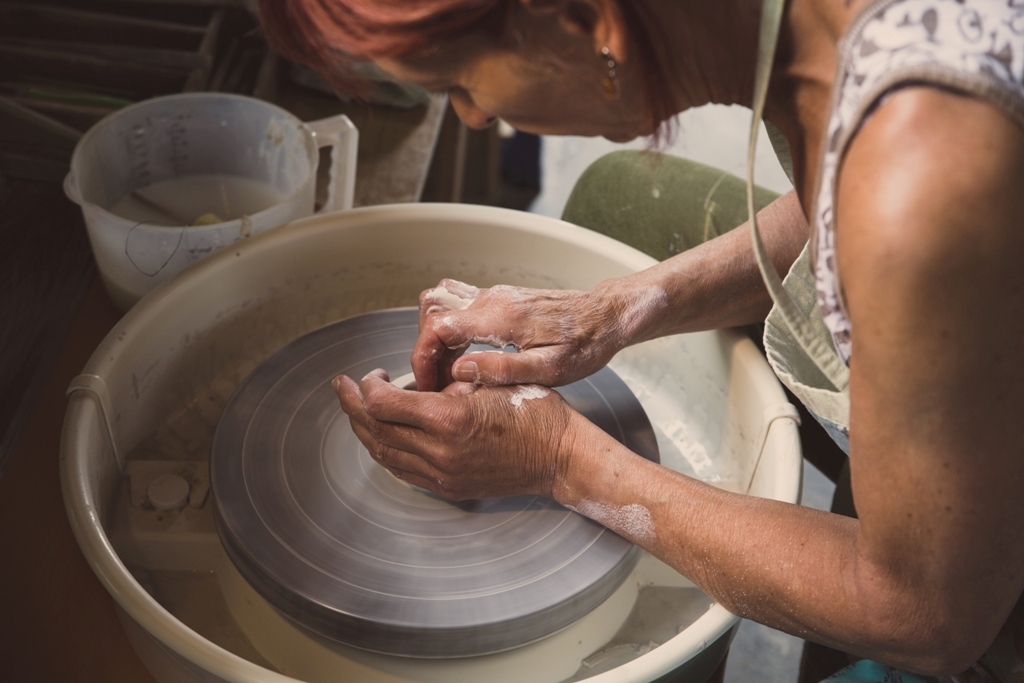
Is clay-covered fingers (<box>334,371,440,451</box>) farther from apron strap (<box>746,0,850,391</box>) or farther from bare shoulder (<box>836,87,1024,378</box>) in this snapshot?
bare shoulder (<box>836,87,1024,378</box>)

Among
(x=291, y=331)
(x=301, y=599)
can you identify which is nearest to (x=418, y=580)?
(x=301, y=599)

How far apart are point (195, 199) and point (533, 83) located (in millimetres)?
1009

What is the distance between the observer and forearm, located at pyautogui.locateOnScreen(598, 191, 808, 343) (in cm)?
127

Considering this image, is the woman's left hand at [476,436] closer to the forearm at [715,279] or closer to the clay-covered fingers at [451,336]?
the clay-covered fingers at [451,336]

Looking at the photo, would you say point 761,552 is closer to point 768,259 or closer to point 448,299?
point 768,259

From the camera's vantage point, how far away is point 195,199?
1620 millimetres

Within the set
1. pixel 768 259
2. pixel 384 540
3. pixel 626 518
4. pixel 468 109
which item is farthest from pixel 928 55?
pixel 384 540

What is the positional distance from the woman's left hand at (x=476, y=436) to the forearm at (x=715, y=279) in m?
0.25

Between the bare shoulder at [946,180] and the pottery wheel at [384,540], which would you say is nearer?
the bare shoulder at [946,180]

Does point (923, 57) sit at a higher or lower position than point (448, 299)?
higher

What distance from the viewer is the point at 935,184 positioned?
64cm

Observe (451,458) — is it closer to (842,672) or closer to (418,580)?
(418,580)

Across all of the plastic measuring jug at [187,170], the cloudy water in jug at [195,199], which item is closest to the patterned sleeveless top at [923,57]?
the plastic measuring jug at [187,170]

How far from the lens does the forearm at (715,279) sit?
1.27 meters
